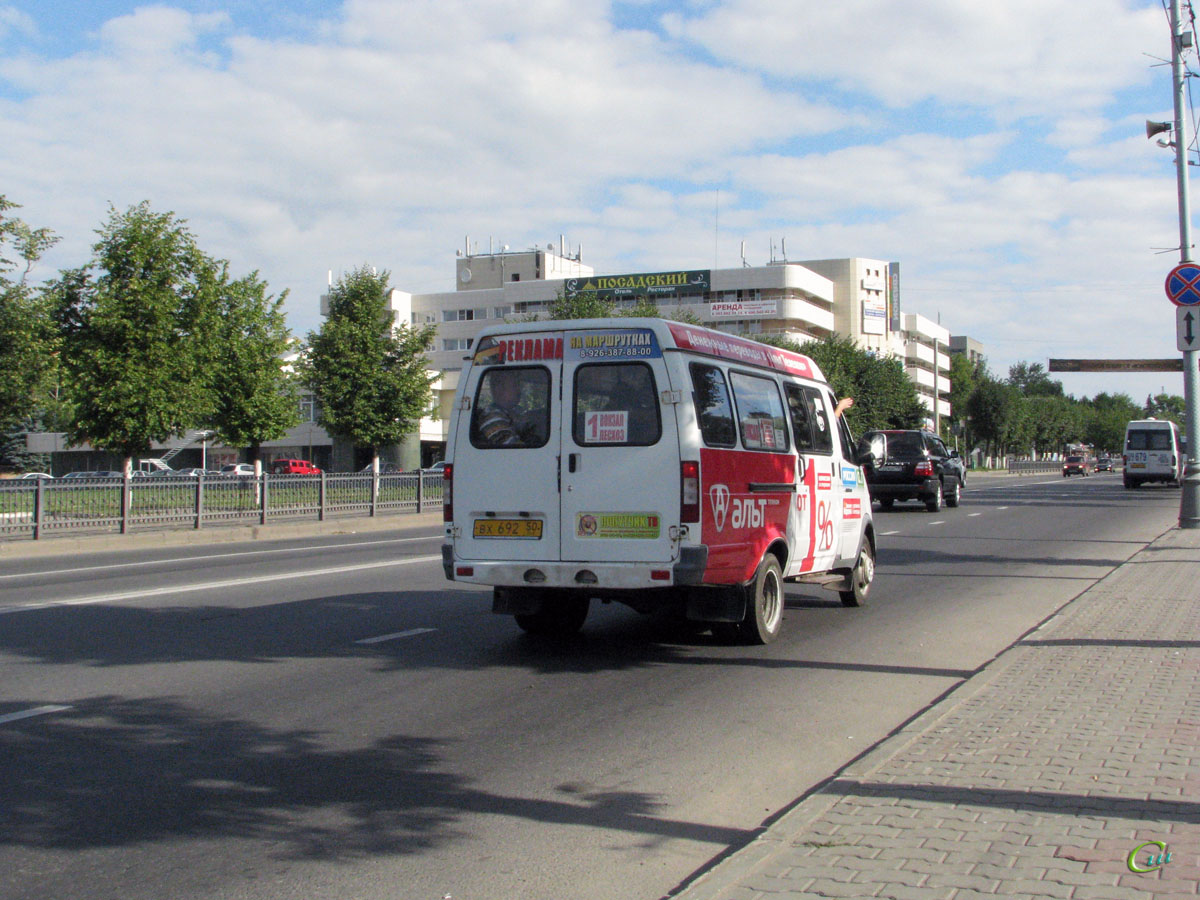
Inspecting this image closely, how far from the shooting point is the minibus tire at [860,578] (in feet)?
37.8

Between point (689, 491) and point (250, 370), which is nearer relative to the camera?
point (689, 491)

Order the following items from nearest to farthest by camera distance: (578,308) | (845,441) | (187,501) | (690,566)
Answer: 1. (690,566)
2. (845,441)
3. (187,501)
4. (578,308)

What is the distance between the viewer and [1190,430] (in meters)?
19.3

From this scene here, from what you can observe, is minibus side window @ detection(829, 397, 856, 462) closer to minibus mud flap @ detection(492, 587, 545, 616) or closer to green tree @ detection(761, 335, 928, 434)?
minibus mud flap @ detection(492, 587, 545, 616)

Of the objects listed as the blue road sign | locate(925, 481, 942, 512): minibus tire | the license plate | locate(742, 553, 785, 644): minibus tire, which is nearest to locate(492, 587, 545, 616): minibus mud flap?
the license plate

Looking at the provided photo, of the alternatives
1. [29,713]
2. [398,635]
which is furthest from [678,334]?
[29,713]

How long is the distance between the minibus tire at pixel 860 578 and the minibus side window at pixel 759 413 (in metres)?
2.57

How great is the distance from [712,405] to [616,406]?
2.41 feet

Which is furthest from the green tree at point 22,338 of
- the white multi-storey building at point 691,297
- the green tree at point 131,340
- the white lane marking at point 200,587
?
the white multi-storey building at point 691,297

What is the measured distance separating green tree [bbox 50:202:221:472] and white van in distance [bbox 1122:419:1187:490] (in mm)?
38937

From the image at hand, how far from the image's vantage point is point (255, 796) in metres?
5.12

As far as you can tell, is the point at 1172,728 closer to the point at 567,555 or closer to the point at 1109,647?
the point at 1109,647

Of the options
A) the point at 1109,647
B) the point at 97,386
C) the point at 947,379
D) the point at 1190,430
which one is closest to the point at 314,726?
the point at 1109,647

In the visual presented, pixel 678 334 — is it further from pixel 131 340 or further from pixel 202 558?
pixel 131 340
